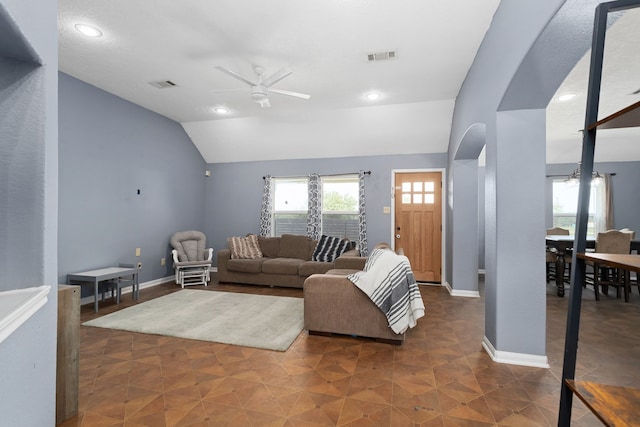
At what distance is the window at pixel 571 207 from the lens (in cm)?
623

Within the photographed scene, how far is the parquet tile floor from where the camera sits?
74.5 inches

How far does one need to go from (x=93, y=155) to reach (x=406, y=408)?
493 cm

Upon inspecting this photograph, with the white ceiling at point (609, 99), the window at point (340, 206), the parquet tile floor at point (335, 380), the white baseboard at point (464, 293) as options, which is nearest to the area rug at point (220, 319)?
the parquet tile floor at point (335, 380)

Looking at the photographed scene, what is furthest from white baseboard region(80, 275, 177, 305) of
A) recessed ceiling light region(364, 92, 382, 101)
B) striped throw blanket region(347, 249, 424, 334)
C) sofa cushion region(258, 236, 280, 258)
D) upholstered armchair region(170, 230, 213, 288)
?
recessed ceiling light region(364, 92, 382, 101)

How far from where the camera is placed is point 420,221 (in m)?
5.80

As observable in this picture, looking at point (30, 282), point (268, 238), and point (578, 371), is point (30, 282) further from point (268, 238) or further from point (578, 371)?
point (268, 238)

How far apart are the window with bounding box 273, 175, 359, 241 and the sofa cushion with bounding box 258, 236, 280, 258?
1.90 feet

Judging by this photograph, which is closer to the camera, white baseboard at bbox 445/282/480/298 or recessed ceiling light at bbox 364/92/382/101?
recessed ceiling light at bbox 364/92/382/101

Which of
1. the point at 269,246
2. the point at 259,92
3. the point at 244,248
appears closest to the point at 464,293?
the point at 269,246

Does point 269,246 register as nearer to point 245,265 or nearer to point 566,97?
point 245,265

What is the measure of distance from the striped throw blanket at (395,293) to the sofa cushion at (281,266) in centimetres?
244

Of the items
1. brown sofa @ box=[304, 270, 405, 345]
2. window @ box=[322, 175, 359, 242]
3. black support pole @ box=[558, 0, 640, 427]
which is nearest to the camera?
black support pole @ box=[558, 0, 640, 427]

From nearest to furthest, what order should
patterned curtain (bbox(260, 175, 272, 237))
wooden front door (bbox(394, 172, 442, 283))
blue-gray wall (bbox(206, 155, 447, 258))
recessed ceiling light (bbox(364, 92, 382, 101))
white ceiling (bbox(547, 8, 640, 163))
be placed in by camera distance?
white ceiling (bbox(547, 8, 640, 163)) < recessed ceiling light (bbox(364, 92, 382, 101)) < wooden front door (bbox(394, 172, 442, 283)) < blue-gray wall (bbox(206, 155, 447, 258)) < patterned curtain (bbox(260, 175, 272, 237))

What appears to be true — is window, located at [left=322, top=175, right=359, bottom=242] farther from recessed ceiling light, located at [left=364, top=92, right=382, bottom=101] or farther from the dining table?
the dining table
